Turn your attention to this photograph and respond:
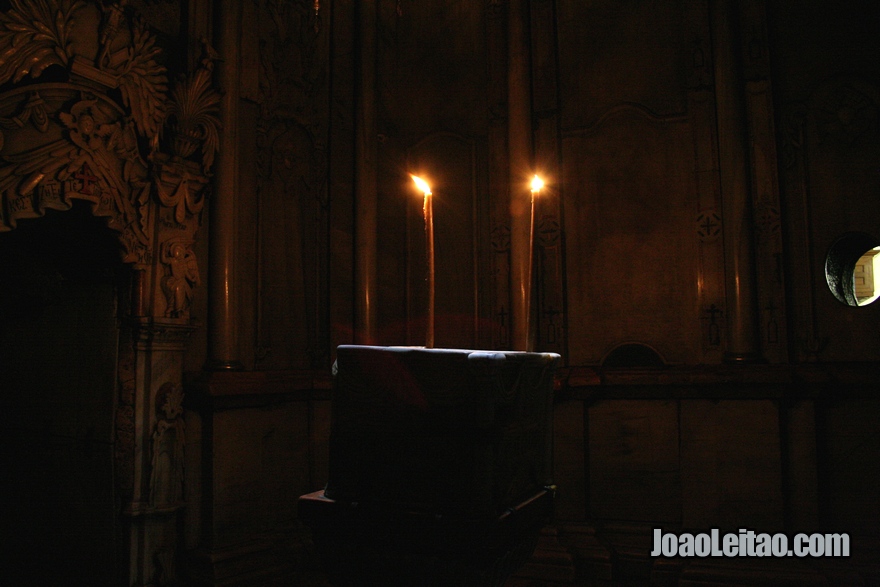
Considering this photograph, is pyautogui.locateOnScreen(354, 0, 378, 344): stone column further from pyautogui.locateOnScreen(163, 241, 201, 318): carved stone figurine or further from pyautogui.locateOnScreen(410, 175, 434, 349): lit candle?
pyautogui.locateOnScreen(410, 175, 434, 349): lit candle

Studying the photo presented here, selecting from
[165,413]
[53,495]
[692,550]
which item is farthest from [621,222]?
[53,495]

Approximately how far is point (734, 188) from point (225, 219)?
3867 millimetres

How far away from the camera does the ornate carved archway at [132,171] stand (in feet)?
11.1

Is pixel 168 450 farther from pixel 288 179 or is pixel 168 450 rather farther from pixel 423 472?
pixel 423 472

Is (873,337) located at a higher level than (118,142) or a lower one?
lower

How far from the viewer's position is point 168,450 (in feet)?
13.5

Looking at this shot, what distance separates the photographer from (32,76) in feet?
11.2

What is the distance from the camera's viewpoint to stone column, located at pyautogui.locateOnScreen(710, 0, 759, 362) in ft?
15.6

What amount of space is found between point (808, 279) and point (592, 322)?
1620 mm

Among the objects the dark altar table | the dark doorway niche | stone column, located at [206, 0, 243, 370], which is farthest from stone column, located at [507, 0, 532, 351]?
the dark altar table

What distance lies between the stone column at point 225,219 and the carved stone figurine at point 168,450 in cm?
43

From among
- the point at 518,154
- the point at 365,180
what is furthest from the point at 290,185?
the point at 518,154

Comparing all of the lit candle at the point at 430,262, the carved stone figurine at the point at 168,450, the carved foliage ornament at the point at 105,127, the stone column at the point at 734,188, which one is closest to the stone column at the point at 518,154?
the stone column at the point at 734,188

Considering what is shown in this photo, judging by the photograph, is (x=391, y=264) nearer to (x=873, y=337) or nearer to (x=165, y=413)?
(x=165, y=413)
